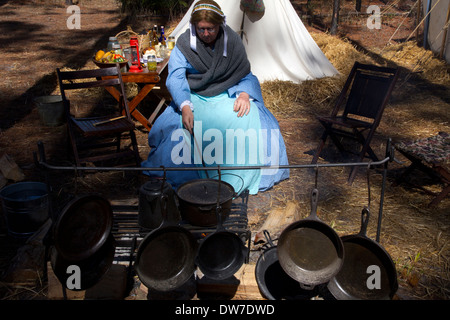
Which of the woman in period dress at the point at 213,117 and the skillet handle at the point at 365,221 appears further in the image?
the woman in period dress at the point at 213,117

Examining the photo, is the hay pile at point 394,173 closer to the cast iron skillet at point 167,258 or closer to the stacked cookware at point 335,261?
the stacked cookware at point 335,261

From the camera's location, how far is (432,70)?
818 centimetres

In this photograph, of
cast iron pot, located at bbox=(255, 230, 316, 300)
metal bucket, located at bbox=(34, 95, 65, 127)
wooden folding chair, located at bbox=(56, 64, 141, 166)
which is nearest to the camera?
cast iron pot, located at bbox=(255, 230, 316, 300)

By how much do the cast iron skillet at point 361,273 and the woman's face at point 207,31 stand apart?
7.34 ft

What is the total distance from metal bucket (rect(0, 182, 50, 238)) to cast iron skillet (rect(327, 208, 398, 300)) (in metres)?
2.28

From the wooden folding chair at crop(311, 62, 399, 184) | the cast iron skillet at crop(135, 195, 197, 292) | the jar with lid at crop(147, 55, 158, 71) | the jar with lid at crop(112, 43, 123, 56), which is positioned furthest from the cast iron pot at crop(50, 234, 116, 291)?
the jar with lid at crop(112, 43, 123, 56)

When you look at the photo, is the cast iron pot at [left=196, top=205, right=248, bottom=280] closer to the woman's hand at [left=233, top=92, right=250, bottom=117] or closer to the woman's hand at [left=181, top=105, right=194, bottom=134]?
the woman's hand at [left=181, top=105, right=194, bottom=134]

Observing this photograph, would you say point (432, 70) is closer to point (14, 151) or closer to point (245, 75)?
point (245, 75)

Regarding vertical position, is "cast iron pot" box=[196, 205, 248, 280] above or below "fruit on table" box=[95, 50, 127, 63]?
below

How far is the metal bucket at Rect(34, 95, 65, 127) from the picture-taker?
216 inches

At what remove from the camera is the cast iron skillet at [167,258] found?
220 centimetres

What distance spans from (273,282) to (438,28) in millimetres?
8585

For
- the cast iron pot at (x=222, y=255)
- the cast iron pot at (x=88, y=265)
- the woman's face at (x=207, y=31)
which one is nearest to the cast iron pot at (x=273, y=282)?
the cast iron pot at (x=222, y=255)

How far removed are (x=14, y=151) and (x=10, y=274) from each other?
2493mm
